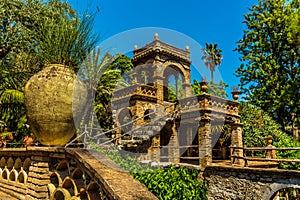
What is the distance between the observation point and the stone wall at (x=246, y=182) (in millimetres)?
10422

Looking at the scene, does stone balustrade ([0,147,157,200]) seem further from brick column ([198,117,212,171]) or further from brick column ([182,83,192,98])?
brick column ([182,83,192,98])

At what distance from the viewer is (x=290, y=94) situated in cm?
2028

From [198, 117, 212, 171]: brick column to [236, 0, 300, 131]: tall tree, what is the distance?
10.1 meters

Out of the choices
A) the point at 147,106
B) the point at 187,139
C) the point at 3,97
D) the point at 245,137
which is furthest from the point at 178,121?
the point at 3,97

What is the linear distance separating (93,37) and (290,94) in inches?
779

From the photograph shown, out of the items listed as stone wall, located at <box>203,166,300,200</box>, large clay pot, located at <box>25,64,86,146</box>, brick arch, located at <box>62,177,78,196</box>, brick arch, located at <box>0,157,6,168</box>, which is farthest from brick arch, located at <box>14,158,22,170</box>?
stone wall, located at <box>203,166,300,200</box>

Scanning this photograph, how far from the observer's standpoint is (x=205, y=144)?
13039 mm

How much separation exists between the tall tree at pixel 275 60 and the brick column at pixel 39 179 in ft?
66.0

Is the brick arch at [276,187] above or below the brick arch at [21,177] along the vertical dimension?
below

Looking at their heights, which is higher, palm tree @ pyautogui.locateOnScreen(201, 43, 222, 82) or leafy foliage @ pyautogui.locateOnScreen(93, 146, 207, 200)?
palm tree @ pyautogui.locateOnScreen(201, 43, 222, 82)

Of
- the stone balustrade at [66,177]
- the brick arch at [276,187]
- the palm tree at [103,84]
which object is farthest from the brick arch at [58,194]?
the palm tree at [103,84]

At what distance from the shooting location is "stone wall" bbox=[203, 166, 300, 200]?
1042 cm

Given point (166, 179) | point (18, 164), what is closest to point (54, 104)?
point (18, 164)

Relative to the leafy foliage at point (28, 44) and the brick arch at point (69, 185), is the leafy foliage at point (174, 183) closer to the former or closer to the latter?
the leafy foliage at point (28, 44)
